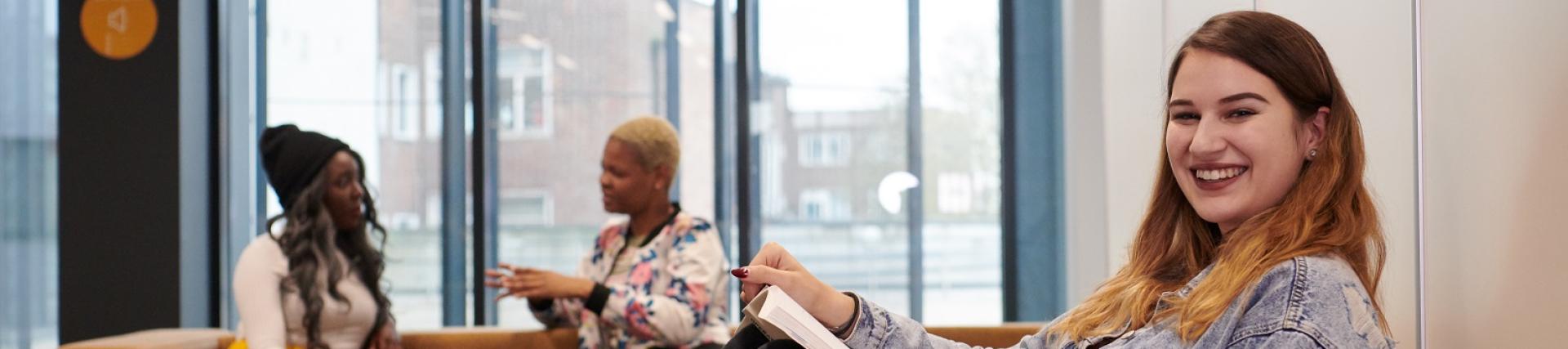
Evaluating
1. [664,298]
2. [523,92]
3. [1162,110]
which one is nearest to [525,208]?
[523,92]

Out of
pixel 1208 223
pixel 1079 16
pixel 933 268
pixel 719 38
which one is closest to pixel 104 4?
pixel 719 38

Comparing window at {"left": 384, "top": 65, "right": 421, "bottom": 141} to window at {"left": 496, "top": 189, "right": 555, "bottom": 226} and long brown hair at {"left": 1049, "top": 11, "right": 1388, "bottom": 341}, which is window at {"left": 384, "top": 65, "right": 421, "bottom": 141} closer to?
window at {"left": 496, "top": 189, "right": 555, "bottom": 226}

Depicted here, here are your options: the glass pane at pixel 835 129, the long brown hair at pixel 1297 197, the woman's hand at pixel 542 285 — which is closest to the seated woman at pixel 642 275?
the woman's hand at pixel 542 285

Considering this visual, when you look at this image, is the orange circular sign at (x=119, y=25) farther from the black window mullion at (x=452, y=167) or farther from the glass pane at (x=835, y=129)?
the glass pane at (x=835, y=129)

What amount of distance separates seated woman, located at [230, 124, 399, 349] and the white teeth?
2.23m

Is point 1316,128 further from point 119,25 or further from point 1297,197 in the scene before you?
point 119,25

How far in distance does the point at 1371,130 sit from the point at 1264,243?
684mm

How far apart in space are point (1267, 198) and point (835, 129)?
3964mm

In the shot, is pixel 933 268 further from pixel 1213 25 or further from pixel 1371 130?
pixel 1213 25

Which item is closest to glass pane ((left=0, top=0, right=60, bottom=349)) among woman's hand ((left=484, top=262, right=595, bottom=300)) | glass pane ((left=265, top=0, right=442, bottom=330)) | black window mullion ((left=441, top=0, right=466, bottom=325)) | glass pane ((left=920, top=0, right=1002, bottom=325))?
glass pane ((left=265, top=0, right=442, bottom=330))

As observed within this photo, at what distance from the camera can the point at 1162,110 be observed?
6.32ft

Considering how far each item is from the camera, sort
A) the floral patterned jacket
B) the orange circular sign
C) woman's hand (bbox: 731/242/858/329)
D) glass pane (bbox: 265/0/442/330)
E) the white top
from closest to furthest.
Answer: woman's hand (bbox: 731/242/858/329), the white top, the floral patterned jacket, the orange circular sign, glass pane (bbox: 265/0/442/330)

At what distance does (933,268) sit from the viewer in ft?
18.0

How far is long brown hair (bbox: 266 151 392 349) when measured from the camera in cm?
294
